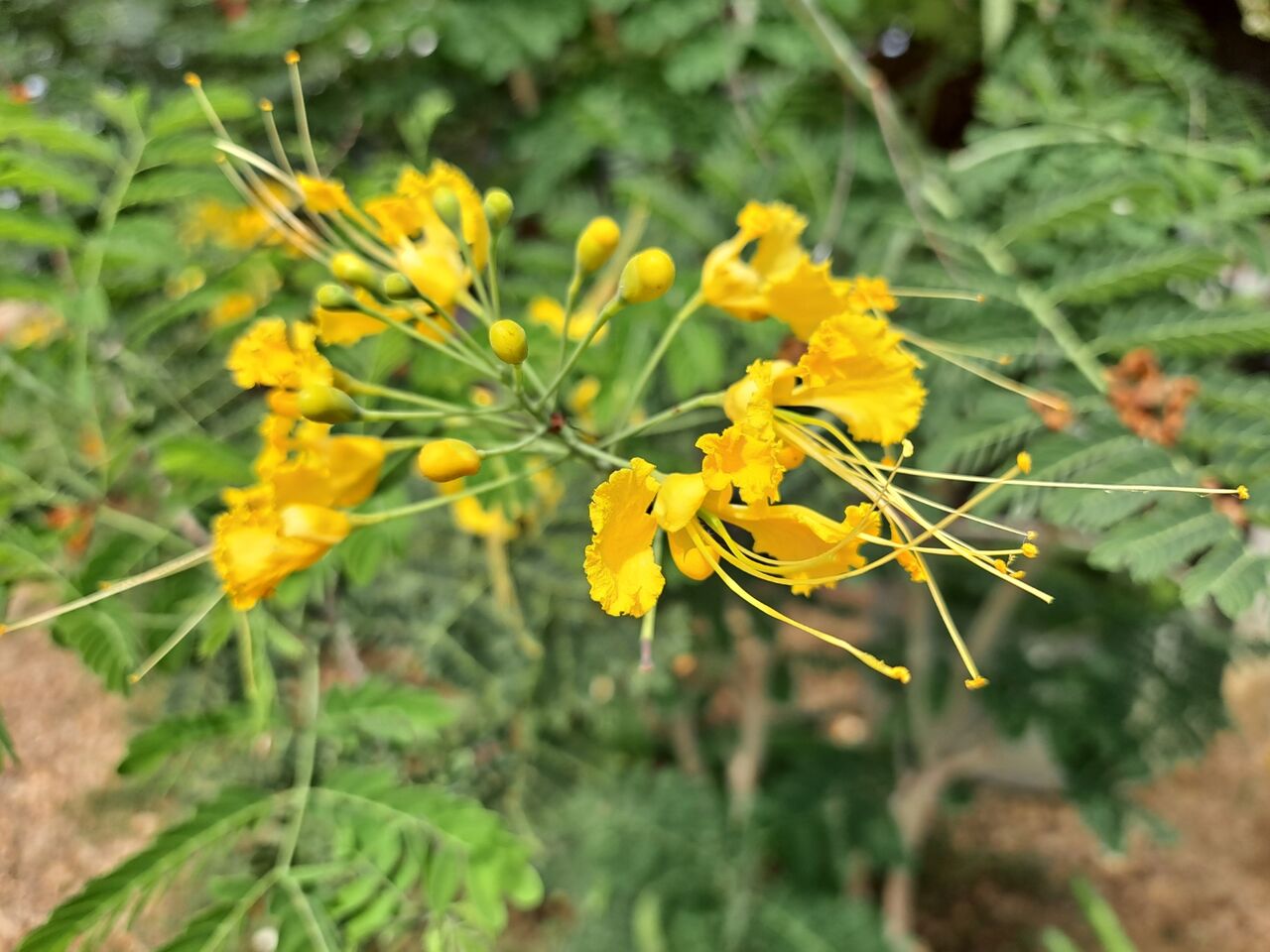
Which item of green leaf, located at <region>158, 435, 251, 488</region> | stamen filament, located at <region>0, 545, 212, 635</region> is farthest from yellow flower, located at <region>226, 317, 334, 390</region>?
green leaf, located at <region>158, 435, 251, 488</region>

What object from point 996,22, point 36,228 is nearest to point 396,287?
point 36,228

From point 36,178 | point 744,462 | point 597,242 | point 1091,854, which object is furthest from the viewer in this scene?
point 1091,854

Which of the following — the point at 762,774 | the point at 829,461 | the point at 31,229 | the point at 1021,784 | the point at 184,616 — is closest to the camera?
the point at 829,461

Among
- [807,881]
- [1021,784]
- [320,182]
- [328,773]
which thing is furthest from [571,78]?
[1021,784]

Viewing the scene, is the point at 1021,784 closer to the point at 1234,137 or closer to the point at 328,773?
the point at 1234,137

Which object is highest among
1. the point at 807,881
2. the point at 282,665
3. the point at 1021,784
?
the point at 282,665

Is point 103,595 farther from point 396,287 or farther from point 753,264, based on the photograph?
point 753,264
